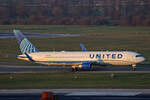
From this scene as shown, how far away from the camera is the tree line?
140125 millimetres

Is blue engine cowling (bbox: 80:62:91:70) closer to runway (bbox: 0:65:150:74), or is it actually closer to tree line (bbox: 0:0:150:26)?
runway (bbox: 0:65:150:74)

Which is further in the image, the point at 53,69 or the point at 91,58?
the point at 53,69

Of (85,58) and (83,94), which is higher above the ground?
(85,58)

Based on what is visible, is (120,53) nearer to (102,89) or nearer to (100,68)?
(100,68)

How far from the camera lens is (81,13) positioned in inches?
6604

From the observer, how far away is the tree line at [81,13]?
140125 mm

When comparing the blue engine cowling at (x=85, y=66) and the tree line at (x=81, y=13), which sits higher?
the tree line at (x=81, y=13)

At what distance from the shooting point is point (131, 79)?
4097cm

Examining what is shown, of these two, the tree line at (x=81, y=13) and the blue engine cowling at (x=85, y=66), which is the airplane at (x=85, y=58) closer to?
the blue engine cowling at (x=85, y=66)

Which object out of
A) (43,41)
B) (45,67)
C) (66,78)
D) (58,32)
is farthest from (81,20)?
(66,78)

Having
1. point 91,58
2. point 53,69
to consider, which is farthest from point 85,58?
point 53,69

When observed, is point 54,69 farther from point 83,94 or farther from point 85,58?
point 83,94

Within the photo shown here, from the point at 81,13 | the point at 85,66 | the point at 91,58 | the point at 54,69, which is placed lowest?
the point at 54,69

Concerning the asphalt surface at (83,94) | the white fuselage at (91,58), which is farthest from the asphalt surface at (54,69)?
the asphalt surface at (83,94)
